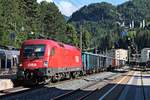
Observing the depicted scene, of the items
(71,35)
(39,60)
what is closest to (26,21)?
(71,35)

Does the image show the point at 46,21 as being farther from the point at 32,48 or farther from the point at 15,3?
the point at 32,48

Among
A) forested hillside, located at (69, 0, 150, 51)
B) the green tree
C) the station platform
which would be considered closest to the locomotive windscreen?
the station platform

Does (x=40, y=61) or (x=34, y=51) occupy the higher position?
(x=34, y=51)

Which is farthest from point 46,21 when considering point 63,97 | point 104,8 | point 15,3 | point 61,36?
point 63,97

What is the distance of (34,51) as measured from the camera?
96.0ft

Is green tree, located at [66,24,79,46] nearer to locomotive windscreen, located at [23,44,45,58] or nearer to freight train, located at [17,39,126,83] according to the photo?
freight train, located at [17,39,126,83]

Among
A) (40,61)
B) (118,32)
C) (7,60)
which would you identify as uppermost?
(118,32)

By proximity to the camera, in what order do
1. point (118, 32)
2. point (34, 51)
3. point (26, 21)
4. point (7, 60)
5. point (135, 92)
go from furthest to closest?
point (118, 32) < point (26, 21) < point (7, 60) < point (34, 51) < point (135, 92)

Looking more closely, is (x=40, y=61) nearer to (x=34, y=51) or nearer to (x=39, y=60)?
(x=39, y=60)

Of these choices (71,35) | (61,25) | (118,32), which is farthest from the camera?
(118,32)

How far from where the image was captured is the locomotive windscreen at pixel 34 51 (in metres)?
29.2

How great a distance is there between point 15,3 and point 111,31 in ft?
318

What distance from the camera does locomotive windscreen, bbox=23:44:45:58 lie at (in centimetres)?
2922

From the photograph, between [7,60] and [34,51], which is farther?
[7,60]
